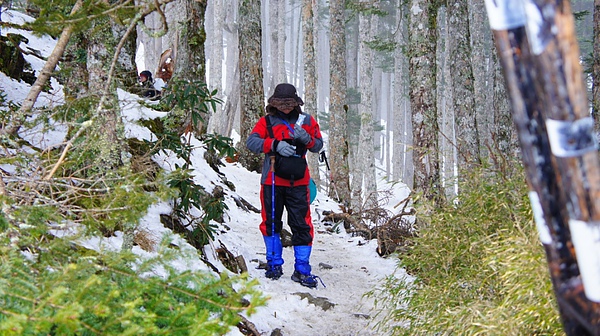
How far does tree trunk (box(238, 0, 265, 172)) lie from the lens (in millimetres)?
11086

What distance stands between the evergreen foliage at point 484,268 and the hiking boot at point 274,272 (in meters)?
1.89

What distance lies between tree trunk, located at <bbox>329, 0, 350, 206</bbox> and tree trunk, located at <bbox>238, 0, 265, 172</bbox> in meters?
2.57

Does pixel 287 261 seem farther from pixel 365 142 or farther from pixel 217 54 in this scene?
Answer: pixel 217 54

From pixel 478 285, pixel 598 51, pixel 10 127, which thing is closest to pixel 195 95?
pixel 10 127

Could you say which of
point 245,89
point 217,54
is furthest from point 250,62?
point 217,54

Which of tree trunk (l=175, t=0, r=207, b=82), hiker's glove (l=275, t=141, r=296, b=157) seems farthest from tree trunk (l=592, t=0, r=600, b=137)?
tree trunk (l=175, t=0, r=207, b=82)

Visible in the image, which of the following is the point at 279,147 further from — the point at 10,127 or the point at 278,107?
the point at 10,127

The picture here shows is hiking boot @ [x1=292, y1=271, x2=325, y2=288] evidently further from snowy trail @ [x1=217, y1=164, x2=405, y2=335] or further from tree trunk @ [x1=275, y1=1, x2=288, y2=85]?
tree trunk @ [x1=275, y1=1, x2=288, y2=85]

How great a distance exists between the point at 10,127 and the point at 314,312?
323 cm

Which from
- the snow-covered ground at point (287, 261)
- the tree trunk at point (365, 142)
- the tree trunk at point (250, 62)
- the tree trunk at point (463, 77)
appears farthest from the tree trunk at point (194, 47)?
the tree trunk at point (463, 77)

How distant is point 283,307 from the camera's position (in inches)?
197

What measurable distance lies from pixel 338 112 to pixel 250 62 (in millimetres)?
3075

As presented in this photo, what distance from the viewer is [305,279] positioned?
5754mm

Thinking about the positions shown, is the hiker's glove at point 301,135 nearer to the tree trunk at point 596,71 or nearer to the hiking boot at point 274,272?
the hiking boot at point 274,272
